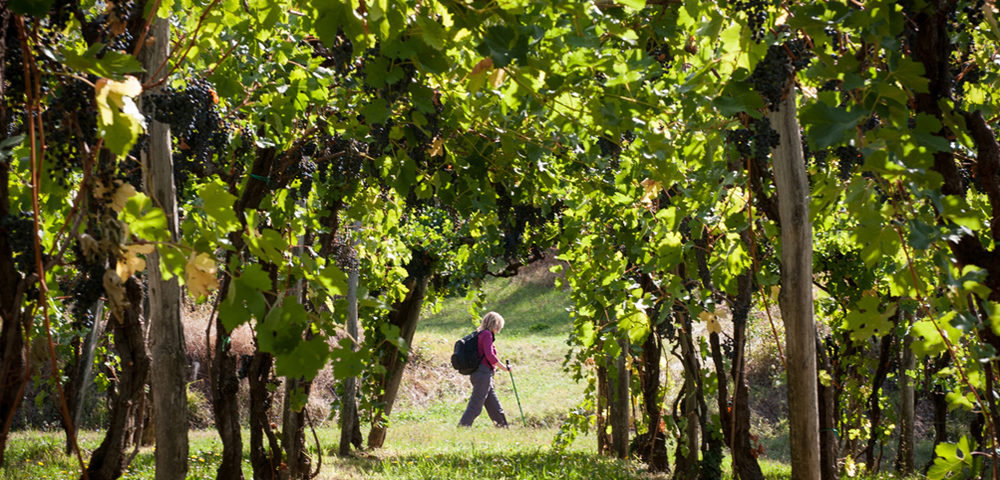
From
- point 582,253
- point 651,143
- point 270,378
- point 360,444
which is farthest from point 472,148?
point 360,444

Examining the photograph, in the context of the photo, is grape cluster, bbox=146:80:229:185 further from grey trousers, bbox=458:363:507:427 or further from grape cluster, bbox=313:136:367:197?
grey trousers, bbox=458:363:507:427

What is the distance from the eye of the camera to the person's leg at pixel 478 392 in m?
11.0

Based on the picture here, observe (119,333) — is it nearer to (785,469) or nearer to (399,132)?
(399,132)

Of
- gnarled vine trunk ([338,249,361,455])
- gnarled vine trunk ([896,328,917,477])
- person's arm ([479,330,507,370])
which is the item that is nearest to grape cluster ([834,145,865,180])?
gnarled vine trunk ([338,249,361,455])

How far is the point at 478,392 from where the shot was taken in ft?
36.7

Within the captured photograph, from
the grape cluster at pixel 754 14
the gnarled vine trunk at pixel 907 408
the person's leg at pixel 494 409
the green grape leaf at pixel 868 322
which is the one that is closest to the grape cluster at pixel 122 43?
the grape cluster at pixel 754 14

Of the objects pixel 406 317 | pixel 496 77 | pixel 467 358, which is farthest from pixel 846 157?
pixel 467 358

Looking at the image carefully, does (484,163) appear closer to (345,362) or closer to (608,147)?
(608,147)

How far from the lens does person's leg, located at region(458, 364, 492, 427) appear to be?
11.0 metres

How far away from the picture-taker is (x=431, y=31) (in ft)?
4.51

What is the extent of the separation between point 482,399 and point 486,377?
36cm

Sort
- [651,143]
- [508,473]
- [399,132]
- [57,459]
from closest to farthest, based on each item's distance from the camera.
Answer: 1. [651,143]
2. [399,132]
3. [508,473]
4. [57,459]

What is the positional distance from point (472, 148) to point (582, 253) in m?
3.13

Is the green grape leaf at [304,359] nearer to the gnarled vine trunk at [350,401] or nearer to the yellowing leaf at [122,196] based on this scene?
the yellowing leaf at [122,196]
